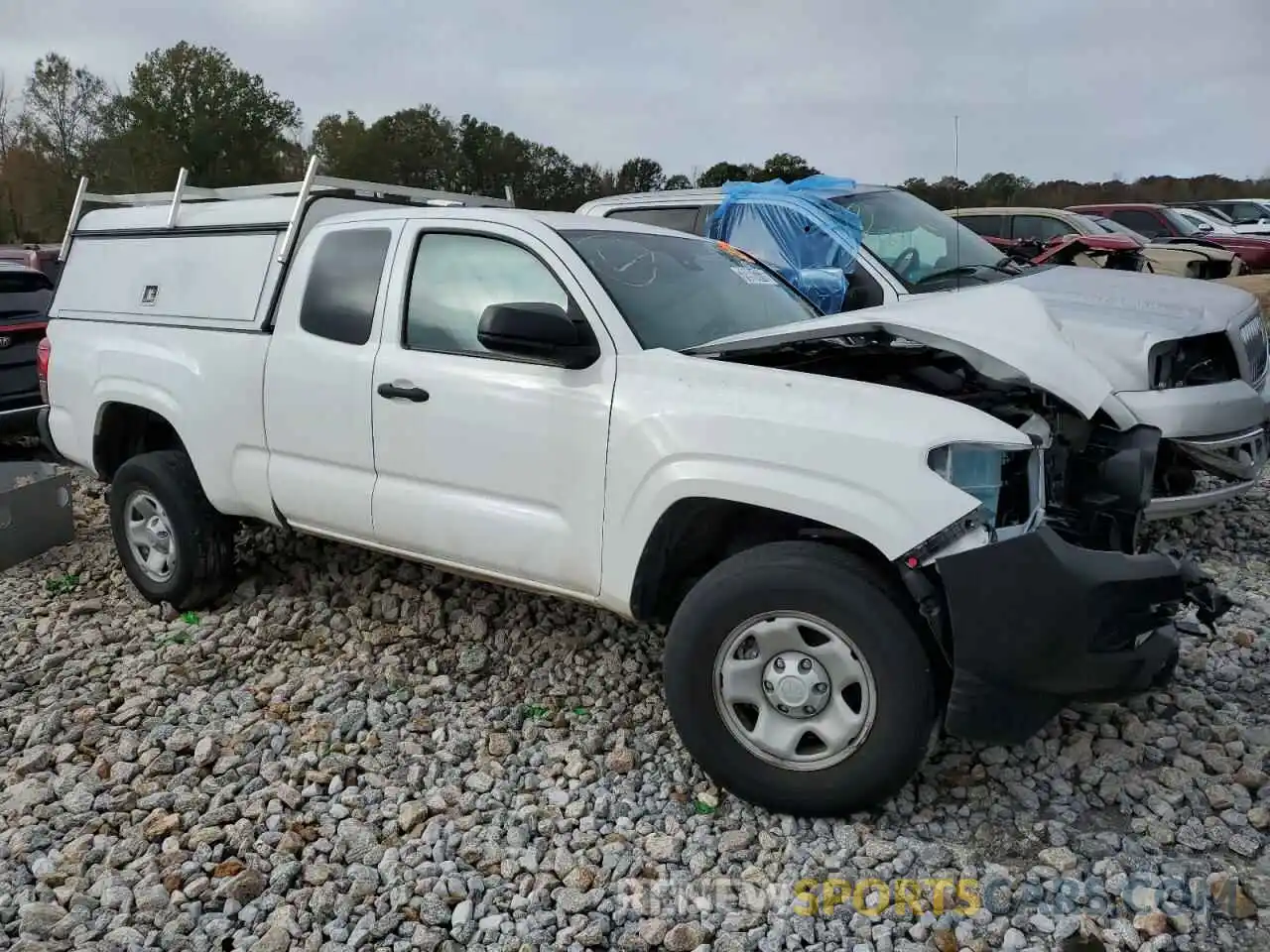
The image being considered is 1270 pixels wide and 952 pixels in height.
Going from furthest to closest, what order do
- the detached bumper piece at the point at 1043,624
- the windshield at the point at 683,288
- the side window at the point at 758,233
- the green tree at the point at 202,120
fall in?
1. the green tree at the point at 202,120
2. the side window at the point at 758,233
3. the windshield at the point at 683,288
4. the detached bumper piece at the point at 1043,624

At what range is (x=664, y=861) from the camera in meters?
3.03

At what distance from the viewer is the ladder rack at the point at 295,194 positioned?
455 centimetres

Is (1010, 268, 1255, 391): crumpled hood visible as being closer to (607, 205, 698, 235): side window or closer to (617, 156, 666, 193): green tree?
(607, 205, 698, 235): side window

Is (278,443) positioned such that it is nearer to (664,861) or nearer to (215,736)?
(215,736)

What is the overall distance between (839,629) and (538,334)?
1358 millimetres

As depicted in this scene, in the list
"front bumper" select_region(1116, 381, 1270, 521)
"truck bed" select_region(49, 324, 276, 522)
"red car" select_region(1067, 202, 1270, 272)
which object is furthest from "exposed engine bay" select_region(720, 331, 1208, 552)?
"red car" select_region(1067, 202, 1270, 272)

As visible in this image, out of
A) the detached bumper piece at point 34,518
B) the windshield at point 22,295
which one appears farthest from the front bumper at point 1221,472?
the windshield at point 22,295

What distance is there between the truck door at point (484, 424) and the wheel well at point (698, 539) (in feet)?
0.66

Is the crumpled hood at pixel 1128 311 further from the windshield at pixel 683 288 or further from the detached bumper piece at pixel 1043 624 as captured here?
the detached bumper piece at pixel 1043 624

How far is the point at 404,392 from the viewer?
3.87 meters

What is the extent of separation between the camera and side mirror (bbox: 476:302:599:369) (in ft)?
10.8

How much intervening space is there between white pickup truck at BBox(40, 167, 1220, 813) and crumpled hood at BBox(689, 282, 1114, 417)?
0.07 metres

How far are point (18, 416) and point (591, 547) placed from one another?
6160 millimetres

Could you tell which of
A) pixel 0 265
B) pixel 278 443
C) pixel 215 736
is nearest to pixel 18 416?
pixel 0 265
